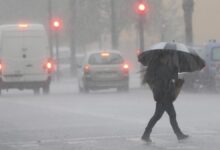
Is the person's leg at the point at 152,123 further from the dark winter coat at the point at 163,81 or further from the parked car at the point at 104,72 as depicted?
the parked car at the point at 104,72

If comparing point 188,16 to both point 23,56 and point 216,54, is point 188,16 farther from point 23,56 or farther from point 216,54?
point 23,56

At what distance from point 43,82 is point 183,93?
16.9 feet

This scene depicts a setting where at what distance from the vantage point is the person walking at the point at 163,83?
14422mm

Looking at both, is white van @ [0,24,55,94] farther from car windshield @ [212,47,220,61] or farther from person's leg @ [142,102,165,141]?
person's leg @ [142,102,165,141]

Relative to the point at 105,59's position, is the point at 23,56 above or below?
above

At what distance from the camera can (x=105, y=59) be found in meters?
32.0

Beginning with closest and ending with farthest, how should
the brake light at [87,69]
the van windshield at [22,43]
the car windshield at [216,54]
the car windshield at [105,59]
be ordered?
the car windshield at [216,54], the van windshield at [22,43], the brake light at [87,69], the car windshield at [105,59]

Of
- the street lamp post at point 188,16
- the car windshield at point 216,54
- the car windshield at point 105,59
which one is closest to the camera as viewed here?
the car windshield at point 216,54

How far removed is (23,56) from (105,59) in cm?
300

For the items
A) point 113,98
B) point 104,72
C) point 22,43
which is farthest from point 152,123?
point 22,43

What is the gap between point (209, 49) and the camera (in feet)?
99.2

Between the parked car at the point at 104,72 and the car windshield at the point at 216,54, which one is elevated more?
the car windshield at the point at 216,54

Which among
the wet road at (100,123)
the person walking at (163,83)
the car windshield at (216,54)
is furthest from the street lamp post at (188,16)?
the person walking at (163,83)

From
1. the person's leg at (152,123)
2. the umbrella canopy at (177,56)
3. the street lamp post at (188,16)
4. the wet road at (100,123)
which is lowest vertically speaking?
the wet road at (100,123)
